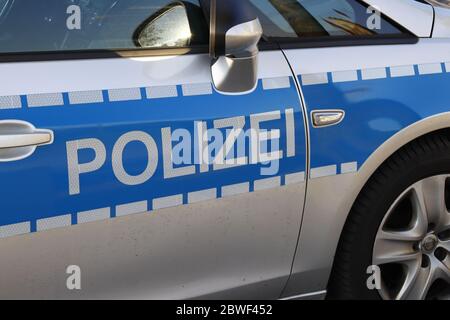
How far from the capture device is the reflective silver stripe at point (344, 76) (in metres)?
2.01

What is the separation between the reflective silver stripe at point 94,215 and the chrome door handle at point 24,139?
0.21 meters

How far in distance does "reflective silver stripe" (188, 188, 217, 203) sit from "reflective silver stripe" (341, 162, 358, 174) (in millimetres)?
454

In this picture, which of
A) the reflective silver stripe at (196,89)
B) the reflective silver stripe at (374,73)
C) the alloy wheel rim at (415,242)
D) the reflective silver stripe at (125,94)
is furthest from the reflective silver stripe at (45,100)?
the alloy wheel rim at (415,242)

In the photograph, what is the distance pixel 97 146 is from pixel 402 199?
1129 millimetres

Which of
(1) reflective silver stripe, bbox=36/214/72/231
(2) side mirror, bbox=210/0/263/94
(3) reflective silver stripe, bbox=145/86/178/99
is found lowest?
(1) reflective silver stripe, bbox=36/214/72/231

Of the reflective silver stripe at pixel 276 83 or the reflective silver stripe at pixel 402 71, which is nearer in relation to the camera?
the reflective silver stripe at pixel 276 83

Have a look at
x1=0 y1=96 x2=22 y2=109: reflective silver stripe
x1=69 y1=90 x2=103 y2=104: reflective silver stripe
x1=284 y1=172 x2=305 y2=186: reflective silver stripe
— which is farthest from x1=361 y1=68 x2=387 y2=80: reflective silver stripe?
x1=0 y1=96 x2=22 y2=109: reflective silver stripe

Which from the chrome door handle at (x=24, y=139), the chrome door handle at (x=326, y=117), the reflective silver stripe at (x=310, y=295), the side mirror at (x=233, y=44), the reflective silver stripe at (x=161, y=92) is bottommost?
the reflective silver stripe at (x=310, y=295)

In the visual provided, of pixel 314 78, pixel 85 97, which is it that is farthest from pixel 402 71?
pixel 85 97

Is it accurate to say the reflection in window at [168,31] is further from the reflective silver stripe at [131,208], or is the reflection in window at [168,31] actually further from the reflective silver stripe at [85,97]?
the reflective silver stripe at [131,208]

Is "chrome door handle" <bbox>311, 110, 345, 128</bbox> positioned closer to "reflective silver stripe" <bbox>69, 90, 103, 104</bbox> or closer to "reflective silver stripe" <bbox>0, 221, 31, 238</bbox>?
"reflective silver stripe" <bbox>69, 90, 103, 104</bbox>

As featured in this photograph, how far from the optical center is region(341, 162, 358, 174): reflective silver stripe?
6.66 feet

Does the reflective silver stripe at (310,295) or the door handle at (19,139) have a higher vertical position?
the door handle at (19,139)
